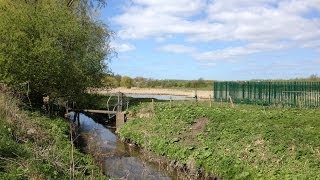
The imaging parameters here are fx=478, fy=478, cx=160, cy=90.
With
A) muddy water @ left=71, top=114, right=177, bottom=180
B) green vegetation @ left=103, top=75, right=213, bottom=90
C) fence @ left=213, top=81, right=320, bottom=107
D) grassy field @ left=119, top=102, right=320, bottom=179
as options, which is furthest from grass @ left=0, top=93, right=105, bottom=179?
green vegetation @ left=103, top=75, right=213, bottom=90

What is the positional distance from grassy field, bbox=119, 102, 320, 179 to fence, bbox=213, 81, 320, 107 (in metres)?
10.7

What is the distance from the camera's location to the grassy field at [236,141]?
16.5m

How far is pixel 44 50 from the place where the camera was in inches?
1213

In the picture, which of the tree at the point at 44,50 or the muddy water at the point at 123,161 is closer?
the muddy water at the point at 123,161

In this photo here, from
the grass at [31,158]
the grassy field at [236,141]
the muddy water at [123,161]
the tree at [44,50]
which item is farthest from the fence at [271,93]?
the grass at [31,158]

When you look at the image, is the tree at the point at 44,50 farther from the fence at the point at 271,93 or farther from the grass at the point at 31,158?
the fence at the point at 271,93

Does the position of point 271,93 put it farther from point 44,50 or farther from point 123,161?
point 123,161

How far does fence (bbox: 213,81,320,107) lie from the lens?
35.2 m

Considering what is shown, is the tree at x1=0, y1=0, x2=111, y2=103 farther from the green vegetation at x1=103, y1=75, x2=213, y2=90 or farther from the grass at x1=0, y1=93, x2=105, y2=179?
the green vegetation at x1=103, y1=75, x2=213, y2=90

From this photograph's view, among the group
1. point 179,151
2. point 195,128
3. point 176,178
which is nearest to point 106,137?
point 195,128

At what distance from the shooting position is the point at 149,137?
84.5 ft

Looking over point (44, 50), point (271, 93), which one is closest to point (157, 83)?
point (271, 93)

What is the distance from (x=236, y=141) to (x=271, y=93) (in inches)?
798

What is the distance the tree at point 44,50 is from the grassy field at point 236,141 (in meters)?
7.13
